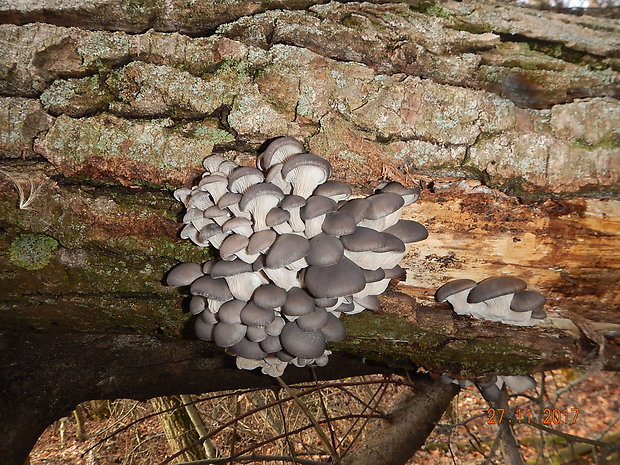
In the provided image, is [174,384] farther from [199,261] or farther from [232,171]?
[232,171]

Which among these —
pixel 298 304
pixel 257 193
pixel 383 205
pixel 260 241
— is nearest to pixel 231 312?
pixel 298 304

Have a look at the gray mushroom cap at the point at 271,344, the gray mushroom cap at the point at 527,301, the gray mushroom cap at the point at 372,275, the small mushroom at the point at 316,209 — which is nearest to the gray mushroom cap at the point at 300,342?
the gray mushroom cap at the point at 271,344

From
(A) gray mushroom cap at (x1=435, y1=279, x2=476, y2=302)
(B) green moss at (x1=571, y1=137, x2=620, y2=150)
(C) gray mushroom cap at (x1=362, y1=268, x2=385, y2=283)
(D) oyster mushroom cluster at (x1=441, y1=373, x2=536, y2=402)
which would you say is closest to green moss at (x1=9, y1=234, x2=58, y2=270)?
(C) gray mushroom cap at (x1=362, y1=268, x2=385, y2=283)

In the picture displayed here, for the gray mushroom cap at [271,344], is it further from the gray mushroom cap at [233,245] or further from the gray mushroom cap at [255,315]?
the gray mushroom cap at [233,245]

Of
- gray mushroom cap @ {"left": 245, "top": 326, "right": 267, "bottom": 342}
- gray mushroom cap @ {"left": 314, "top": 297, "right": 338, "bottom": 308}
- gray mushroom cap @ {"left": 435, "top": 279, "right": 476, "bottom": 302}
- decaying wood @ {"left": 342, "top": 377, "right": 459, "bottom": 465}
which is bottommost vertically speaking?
decaying wood @ {"left": 342, "top": 377, "right": 459, "bottom": 465}

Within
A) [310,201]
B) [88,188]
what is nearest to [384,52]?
[310,201]

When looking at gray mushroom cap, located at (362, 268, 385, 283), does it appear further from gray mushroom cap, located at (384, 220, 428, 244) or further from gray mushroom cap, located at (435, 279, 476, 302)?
gray mushroom cap, located at (435, 279, 476, 302)

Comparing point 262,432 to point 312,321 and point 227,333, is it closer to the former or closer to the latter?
point 227,333
